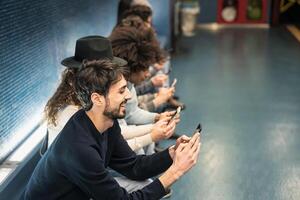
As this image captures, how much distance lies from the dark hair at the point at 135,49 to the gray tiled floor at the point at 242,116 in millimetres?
889

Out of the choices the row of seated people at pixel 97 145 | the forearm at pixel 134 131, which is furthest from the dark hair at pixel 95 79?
the forearm at pixel 134 131

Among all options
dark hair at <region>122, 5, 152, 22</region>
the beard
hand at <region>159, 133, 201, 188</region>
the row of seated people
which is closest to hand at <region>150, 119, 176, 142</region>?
the row of seated people

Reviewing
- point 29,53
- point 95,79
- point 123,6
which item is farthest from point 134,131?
point 123,6

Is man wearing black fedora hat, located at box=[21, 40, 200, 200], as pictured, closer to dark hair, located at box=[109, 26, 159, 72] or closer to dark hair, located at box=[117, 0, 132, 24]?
dark hair, located at box=[109, 26, 159, 72]

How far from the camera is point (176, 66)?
5.39 metres

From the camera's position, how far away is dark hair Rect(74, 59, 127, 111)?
150cm

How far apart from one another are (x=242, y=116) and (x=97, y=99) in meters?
2.53

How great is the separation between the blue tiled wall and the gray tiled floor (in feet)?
3.63

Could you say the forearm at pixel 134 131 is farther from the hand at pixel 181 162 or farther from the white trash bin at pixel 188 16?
the white trash bin at pixel 188 16

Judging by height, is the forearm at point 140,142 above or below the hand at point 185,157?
below

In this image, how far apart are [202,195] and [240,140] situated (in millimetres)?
896

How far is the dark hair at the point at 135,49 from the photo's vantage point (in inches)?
95.7

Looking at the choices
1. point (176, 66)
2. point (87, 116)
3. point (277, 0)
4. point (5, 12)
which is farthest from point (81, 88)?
point (277, 0)

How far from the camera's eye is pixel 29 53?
2.28 m
